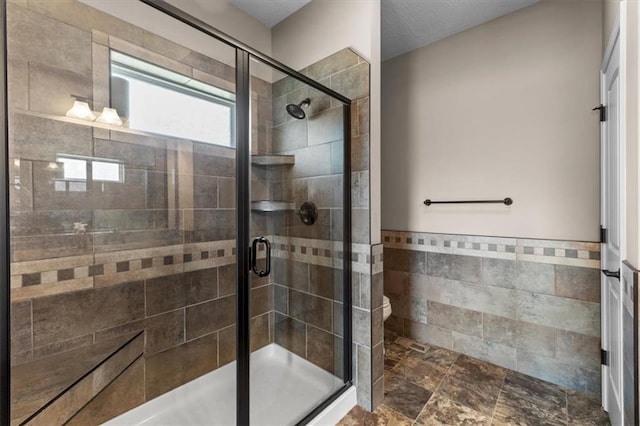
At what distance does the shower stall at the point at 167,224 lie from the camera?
4.33 feet

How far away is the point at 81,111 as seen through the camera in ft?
4.71

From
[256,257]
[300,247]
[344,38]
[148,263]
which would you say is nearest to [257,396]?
[256,257]

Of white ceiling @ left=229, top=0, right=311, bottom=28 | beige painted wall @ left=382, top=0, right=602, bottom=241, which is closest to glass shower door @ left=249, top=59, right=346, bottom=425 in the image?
white ceiling @ left=229, top=0, right=311, bottom=28

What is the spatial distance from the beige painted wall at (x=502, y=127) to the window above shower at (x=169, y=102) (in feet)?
5.30

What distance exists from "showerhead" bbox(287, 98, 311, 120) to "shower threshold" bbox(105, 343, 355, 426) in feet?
4.64

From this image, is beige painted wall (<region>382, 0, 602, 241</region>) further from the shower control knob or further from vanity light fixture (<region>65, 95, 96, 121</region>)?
vanity light fixture (<region>65, 95, 96, 121</region>)

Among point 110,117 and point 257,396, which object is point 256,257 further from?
point 110,117

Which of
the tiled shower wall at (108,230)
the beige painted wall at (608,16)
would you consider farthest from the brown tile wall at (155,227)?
the beige painted wall at (608,16)

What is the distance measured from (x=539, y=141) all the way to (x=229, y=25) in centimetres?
235

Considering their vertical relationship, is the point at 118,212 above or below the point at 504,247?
above

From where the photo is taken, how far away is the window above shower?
156cm

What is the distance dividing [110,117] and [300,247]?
1.27 metres

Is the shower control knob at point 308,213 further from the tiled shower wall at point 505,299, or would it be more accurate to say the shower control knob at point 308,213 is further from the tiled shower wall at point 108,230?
the tiled shower wall at point 505,299

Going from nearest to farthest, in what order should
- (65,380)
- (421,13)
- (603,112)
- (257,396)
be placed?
(65,380)
(257,396)
(603,112)
(421,13)
